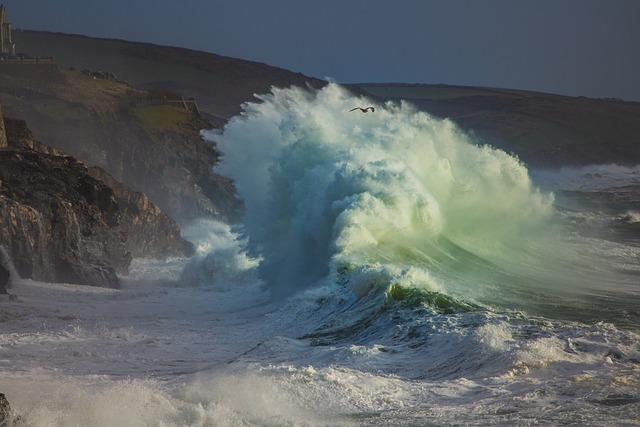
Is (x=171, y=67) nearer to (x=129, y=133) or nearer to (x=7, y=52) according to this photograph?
(x=7, y=52)

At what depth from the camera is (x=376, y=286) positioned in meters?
20.5

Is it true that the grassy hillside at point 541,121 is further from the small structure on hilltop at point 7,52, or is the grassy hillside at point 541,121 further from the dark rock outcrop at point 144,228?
the dark rock outcrop at point 144,228

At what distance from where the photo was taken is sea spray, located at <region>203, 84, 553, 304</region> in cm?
2509

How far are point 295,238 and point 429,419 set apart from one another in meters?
14.1

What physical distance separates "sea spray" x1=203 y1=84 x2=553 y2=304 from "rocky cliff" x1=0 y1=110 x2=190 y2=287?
12.3ft

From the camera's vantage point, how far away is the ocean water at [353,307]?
12.9 m

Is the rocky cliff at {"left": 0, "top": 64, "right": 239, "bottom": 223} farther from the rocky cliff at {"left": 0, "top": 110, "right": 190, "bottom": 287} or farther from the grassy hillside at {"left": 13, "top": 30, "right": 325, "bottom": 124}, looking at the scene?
the grassy hillside at {"left": 13, "top": 30, "right": 325, "bottom": 124}

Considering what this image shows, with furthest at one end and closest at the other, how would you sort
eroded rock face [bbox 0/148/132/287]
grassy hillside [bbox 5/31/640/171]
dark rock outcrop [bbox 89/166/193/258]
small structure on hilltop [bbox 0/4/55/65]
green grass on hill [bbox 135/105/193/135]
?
grassy hillside [bbox 5/31/640/171] → small structure on hilltop [bbox 0/4/55/65] → green grass on hill [bbox 135/105/193/135] → dark rock outcrop [bbox 89/166/193/258] → eroded rock face [bbox 0/148/132/287]

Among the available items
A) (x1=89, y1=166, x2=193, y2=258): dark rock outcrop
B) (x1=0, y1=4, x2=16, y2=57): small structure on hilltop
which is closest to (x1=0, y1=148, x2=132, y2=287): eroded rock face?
(x1=89, y1=166, x2=193, y2=258): dark rock outcrop

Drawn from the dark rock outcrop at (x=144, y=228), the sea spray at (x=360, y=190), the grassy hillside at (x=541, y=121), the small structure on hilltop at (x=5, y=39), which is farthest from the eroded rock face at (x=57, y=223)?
the grassy hillside at (x=541, y=121)

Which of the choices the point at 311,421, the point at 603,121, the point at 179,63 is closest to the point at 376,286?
the point at 311,421

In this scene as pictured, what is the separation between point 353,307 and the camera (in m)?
20.0

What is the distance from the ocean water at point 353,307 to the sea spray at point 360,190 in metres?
0.07

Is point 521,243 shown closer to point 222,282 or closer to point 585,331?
point 222,282
